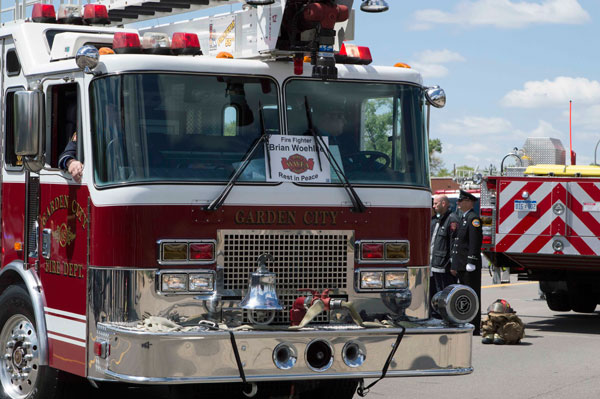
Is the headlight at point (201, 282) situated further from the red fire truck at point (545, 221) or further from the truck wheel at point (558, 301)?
the truck wheel at point (558, 301)

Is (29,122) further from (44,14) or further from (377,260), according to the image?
(377,260)

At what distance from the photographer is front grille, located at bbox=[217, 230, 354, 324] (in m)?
7.04

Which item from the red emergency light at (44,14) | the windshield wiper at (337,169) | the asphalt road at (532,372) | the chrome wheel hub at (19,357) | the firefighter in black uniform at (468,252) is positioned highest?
the red emergency light at (44,14)

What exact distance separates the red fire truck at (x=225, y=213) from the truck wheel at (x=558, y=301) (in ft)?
29.8

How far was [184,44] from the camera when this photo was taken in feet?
23.6

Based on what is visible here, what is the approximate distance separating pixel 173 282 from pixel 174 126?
1046 mm

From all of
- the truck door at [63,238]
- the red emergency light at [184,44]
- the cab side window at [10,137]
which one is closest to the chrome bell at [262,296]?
the truck door at [63,238]

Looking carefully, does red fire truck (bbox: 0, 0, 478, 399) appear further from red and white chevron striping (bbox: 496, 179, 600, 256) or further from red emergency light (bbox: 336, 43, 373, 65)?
red and white chevron striping (bbox: 496, 179, 600, 256)

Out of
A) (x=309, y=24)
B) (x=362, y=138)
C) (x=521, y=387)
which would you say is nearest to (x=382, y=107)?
(x=362, y=138)

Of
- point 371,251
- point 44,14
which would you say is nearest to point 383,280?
point 371,251

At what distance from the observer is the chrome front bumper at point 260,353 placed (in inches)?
255

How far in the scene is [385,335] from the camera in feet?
22.9

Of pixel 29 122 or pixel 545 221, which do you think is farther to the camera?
pixel 545 221

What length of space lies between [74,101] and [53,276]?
1.27 metres
